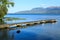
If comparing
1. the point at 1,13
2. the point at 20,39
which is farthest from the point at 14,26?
the point at 20,39

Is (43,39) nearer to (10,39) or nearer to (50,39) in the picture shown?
(50,39)

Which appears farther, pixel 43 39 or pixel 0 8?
pixel 0 8

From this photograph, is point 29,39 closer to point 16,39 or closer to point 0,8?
point 16,39

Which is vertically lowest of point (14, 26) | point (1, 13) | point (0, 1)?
point (14, 26)

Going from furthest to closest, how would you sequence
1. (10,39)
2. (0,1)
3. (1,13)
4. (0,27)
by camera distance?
(0,1)
(1,13)
(0,27)
(10,39)

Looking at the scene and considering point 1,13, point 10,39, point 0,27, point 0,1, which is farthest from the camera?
point 0,1

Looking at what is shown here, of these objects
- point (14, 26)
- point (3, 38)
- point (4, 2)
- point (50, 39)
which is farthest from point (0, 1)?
point (50, 39)

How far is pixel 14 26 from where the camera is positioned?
5678cm

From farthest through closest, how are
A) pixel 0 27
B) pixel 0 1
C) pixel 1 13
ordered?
pixel 0 1 < pixel 1 13 < pixel 0 27

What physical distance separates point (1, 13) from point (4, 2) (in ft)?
17.3

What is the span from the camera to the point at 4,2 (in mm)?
55688

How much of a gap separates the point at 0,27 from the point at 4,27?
1.14m

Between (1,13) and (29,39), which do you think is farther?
(1,13)

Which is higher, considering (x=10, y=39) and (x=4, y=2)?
(x=4, y=2)
